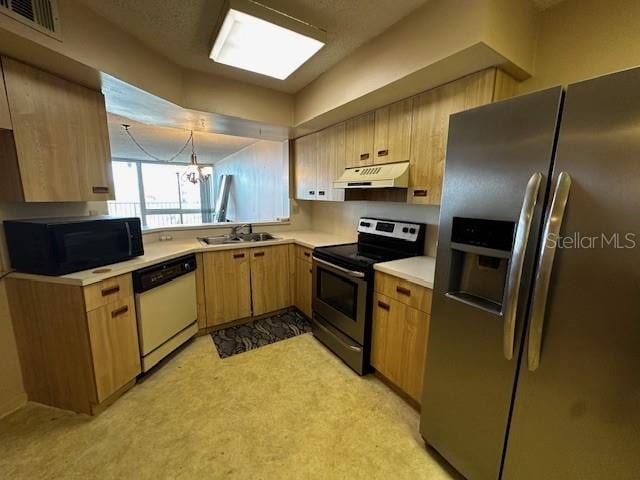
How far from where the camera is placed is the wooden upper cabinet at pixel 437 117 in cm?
159

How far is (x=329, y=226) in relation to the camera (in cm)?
358

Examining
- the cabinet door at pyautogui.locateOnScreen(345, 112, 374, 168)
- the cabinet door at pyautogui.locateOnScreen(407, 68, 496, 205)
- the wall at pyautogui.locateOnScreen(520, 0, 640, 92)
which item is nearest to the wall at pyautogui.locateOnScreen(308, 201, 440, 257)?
the cabinet door at pyautogui.locateOnScreen(407, 68, 496, 205)

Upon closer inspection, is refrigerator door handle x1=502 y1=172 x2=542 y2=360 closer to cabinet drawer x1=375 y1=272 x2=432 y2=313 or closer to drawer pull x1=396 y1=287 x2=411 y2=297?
cabinet drawer x1=375 y1=272 x2=432 y2=313

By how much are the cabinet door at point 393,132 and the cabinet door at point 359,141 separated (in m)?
0.07

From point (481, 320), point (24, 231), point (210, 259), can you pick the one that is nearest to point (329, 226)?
point (210, 259)

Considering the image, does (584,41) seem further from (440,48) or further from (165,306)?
(165,306)

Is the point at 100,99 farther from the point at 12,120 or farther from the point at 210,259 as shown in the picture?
the point at 210,259

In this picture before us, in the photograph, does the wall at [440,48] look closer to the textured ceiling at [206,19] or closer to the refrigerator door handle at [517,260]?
the textured ceiling at [206,19]

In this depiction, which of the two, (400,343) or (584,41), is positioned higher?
(584,41)

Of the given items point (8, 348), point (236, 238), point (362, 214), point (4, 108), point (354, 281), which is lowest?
point (8, 348)

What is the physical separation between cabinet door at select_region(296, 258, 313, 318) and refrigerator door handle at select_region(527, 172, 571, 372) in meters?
2.07

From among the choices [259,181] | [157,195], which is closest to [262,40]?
[259,181]

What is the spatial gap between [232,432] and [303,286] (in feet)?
5.27

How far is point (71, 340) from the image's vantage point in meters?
1.71
